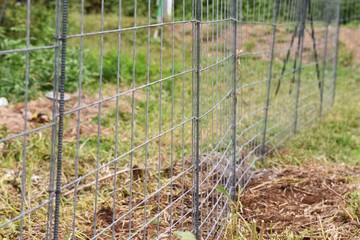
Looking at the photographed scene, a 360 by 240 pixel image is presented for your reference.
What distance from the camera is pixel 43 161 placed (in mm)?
4801

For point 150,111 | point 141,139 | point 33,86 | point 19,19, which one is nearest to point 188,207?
point 141,139

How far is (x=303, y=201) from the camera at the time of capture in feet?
13.3

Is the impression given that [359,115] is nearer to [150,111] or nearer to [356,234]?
[150,111]

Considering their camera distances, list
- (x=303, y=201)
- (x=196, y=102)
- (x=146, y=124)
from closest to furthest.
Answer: (x=146, y=124), (x=196, y=102), (x=303, y=201)

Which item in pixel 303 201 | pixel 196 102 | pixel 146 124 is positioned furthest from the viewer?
pixel 303 201

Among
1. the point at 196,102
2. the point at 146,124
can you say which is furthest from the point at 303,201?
the point at 146,124

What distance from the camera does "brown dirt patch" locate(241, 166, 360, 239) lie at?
3.54 meters

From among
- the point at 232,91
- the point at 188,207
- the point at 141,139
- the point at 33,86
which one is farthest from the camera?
the point at 33,86

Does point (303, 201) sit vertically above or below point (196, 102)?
below

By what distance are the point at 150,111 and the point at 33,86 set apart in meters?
1.41

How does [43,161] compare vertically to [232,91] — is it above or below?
below

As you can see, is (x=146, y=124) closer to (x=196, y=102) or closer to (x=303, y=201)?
(x=196, y=102)

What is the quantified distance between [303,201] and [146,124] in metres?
1.79

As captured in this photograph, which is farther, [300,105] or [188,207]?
[300,105]
